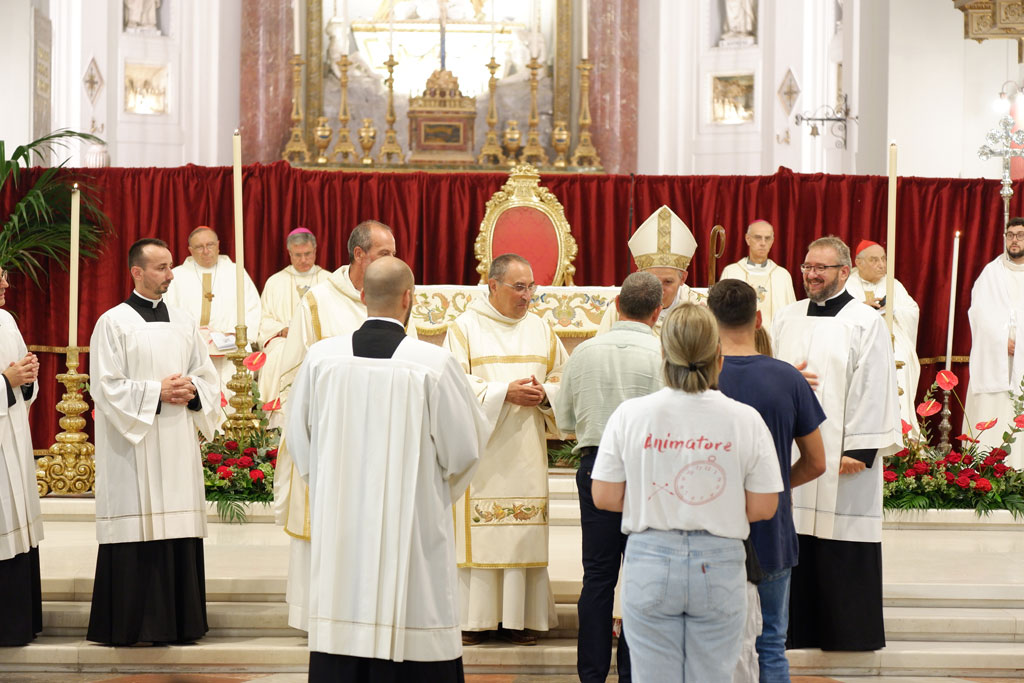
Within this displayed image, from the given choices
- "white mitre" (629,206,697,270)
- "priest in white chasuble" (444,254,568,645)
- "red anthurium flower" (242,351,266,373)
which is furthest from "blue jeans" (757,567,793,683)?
"red anthurium flower" (242,351,266,373)

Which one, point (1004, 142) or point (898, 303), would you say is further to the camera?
point (1004, 142)

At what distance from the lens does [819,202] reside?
9.64 metres

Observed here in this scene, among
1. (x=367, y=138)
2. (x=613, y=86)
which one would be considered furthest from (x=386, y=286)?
(x=613, y=86)

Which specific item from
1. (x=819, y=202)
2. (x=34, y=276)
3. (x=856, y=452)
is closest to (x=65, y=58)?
(x=34, y=276)

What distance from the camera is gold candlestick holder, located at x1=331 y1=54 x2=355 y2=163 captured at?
1417cm

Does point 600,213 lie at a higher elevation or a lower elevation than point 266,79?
lower

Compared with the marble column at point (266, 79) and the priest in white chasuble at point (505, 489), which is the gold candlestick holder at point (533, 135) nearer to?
the marble column at point (266, 79)

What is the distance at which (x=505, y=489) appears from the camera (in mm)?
5441

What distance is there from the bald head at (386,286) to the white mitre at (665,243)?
241 cm

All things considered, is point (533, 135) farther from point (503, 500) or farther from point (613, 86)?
point (503, 500)

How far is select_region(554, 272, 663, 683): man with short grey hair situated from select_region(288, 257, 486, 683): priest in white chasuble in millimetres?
737

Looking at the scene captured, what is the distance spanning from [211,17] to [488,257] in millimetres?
7543

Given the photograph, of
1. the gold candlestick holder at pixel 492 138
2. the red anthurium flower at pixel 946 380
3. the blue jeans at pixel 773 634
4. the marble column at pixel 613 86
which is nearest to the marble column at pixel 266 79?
the gold candlestick holder at pixel 492 138

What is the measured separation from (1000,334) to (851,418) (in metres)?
4.35
